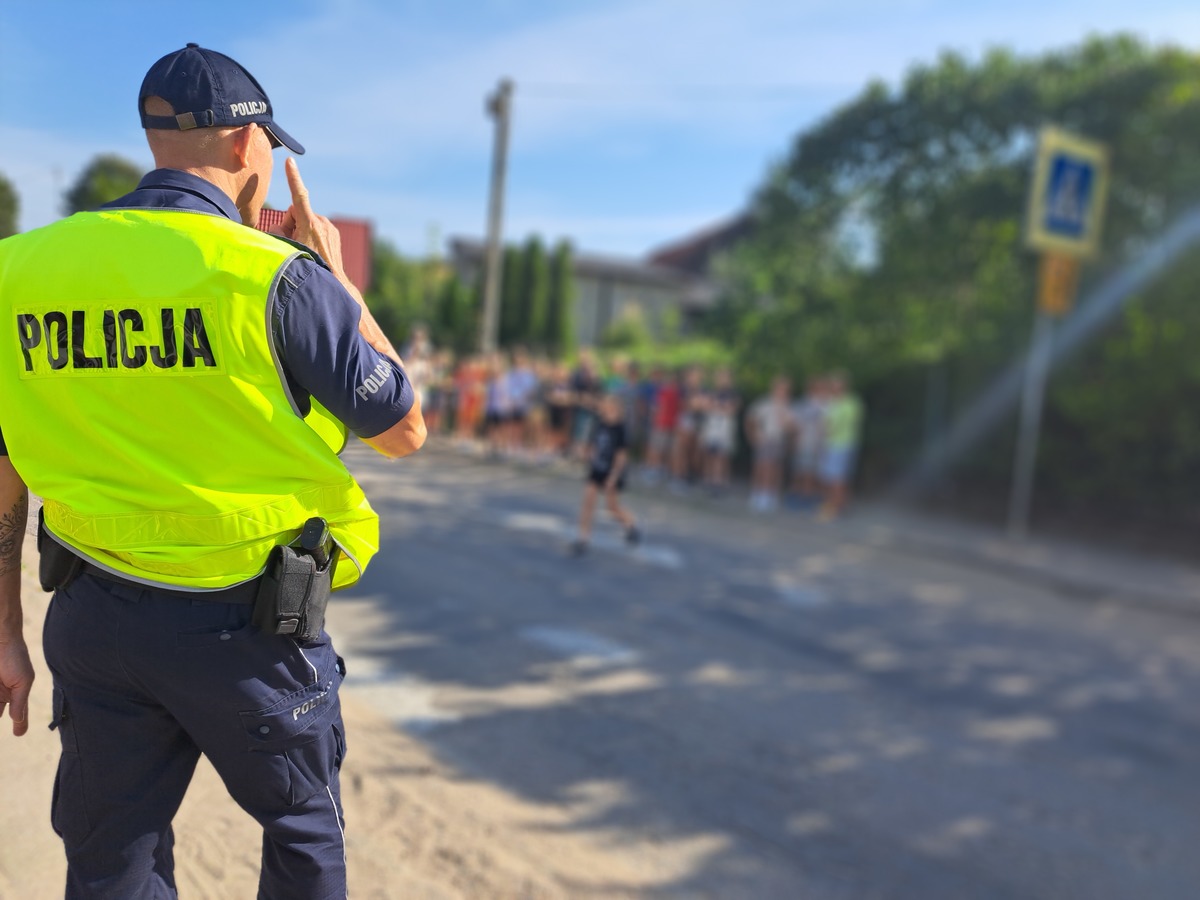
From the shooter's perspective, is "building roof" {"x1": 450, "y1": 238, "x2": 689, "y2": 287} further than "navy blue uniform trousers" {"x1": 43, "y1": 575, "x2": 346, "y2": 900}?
Yes

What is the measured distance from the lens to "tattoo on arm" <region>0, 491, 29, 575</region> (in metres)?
2.01

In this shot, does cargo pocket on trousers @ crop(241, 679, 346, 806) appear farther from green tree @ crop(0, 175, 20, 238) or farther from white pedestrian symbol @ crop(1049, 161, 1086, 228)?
white pedestrian symbol @ crop(1049, 161, 1086, 228)

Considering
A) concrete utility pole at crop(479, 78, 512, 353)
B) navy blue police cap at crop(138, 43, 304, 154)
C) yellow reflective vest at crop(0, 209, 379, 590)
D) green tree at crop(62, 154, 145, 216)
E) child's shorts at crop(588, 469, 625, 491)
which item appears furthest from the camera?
concrete utility pole at crop(479, 78, 512, 353)

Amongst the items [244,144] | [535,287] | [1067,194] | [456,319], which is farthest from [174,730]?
[535,287]

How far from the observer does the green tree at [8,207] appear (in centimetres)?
299

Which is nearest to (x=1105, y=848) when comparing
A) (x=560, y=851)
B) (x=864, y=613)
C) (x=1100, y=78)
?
(x=560, y=851)

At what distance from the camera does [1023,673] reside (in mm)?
6922

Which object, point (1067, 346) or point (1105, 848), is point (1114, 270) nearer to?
point (1067, 346)

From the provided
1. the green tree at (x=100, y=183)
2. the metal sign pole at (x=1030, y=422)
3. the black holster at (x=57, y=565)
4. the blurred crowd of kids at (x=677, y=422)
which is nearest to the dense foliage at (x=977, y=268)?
the metal sign pole at (x=1030, y=422)

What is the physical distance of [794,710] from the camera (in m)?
5.71

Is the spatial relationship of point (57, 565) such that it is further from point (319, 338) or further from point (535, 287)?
point (535, 287)

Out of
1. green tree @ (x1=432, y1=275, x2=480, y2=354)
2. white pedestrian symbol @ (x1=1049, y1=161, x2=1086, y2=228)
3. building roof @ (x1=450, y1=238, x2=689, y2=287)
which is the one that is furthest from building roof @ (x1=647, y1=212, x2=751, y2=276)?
white pedestrian symbol @ (x1=1049, y1=161, x2=1086, y2=228)

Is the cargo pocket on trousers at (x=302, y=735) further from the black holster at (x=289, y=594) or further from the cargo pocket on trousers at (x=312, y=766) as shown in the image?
the black holster at (x=289, y=594)

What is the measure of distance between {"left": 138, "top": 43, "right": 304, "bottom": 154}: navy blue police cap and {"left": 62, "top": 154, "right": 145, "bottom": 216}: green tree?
131 centimetres
